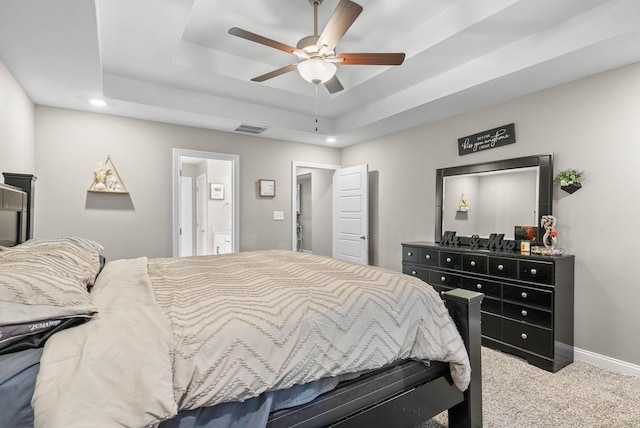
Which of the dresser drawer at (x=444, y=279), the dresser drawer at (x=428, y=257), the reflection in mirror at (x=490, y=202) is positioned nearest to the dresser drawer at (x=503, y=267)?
the dresser drawer at (x=444, y=279)

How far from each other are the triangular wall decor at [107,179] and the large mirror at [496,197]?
3786 mm

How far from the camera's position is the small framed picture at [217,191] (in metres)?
6.14

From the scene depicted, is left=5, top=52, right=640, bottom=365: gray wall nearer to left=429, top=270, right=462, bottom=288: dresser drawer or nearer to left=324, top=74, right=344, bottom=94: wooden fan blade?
left=429, top=270, right=462, bottom=288: dresser drawer

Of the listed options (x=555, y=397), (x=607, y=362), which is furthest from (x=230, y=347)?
(x=607, y=362)

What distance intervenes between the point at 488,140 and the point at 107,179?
13.9 feet

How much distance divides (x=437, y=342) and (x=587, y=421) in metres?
1.26

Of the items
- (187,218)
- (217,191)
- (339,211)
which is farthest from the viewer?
(187,218)

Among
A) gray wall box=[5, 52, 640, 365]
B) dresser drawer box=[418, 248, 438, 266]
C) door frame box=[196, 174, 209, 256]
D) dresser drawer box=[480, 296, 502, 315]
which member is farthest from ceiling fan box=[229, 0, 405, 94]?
door frame box=[196, 174, 209, 256]

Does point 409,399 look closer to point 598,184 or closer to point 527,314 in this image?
point 527,314

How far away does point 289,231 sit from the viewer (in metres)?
5.03

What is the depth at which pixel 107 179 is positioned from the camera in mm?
3664

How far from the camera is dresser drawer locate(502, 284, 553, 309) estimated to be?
8.60ft

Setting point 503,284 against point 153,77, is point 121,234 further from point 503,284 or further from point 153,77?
point 503,284

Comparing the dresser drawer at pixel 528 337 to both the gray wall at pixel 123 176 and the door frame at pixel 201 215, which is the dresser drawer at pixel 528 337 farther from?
the door frame at pixel 201 215
